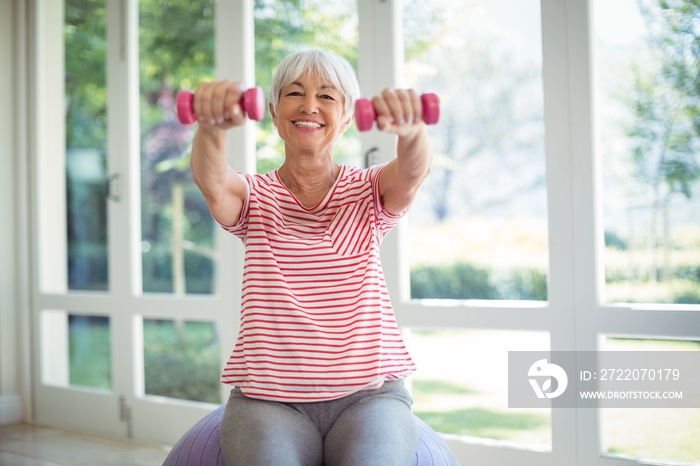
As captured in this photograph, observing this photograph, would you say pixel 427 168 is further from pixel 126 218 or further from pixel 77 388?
pixel 77 388

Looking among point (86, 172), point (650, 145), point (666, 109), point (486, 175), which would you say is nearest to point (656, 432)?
point (650, 145)

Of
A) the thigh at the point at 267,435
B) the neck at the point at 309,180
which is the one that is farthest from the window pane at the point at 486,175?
the thigh at the point at 267,435

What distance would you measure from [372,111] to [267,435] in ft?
2.00

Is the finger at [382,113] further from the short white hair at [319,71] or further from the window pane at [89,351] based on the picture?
the window pane at [89,351]

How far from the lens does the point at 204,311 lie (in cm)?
296

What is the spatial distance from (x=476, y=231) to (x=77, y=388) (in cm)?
447

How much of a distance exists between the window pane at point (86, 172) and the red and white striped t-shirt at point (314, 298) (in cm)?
263

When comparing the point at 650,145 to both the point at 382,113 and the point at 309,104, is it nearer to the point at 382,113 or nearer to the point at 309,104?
the point at 309,104

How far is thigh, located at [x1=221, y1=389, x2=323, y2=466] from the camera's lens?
1192 mm

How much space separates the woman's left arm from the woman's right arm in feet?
0.84

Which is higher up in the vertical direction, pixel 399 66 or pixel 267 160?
pixel 399 66

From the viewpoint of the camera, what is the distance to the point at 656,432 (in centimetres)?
318

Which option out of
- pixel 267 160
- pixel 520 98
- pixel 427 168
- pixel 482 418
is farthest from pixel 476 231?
pixel 427 168

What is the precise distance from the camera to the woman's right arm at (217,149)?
118 centimetres
